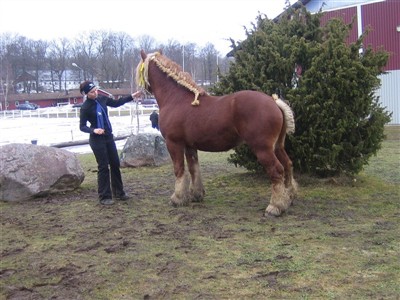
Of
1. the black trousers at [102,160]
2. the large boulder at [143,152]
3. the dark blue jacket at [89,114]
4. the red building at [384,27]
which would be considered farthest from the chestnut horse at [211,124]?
the red building at [384,27]

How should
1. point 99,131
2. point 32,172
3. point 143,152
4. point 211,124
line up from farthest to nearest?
point 143,152 → point 32,172 → point 99,131 → point 211,124

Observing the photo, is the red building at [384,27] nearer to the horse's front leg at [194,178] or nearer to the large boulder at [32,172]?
the horse's front leg at [194,178]

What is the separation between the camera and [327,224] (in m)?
5.59

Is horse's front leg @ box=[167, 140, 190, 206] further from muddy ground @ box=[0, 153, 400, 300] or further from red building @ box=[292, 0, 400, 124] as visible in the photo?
red building @ box=[292, 0, 400, 124]

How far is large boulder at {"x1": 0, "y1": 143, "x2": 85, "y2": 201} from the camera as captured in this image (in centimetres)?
754

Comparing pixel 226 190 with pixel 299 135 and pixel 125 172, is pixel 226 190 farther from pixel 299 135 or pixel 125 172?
pixel 125 172

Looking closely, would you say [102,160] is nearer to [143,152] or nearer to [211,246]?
[211,246]

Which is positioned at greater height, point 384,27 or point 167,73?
point 384,27

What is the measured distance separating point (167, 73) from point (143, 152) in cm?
428

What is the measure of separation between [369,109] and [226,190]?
2628 millimetres

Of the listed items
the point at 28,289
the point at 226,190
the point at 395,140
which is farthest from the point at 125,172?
the point at 395,140

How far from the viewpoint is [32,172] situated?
7609 mm

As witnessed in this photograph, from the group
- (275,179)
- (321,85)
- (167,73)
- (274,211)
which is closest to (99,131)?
(167,73)

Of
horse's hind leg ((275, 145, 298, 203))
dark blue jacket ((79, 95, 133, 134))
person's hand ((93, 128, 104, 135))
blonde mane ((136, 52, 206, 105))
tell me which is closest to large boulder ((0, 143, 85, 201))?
dark blue jacket ((79, 95, 133, 134))
